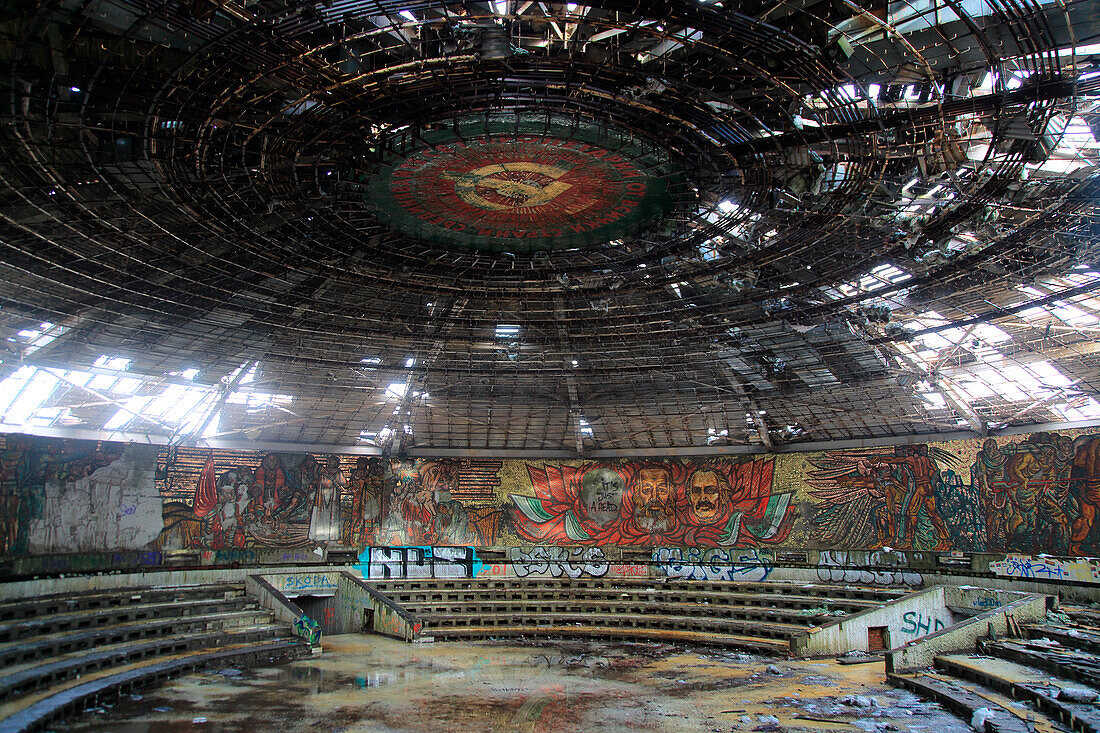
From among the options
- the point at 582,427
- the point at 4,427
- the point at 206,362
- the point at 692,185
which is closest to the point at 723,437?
the point at 582,427

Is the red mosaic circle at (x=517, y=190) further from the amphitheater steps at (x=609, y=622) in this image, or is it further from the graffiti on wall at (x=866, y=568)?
the graffiti on wall at (x=866, y=568)

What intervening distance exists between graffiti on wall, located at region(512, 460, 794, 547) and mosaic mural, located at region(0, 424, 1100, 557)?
68 millimetres

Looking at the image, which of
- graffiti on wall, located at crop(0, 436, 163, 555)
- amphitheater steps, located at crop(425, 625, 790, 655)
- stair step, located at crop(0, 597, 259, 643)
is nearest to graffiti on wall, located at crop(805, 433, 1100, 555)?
amphitheater steps, located at crop(425, 625, 790, 655)

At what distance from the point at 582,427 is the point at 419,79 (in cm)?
2609

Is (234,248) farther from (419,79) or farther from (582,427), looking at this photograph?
(582,427)

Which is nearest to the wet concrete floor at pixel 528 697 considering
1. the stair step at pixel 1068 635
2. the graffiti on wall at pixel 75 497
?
the stair step at pixel 1068 635

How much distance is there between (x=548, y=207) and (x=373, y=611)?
67.7ft

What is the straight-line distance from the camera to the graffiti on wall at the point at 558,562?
36844 mm

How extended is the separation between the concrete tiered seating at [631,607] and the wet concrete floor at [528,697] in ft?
9.66

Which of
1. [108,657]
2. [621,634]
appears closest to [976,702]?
[621,634]

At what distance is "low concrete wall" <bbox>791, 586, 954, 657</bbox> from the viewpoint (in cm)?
2575

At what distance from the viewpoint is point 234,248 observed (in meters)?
20.4

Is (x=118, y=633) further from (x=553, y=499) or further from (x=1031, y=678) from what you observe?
(x=1031, y=678)

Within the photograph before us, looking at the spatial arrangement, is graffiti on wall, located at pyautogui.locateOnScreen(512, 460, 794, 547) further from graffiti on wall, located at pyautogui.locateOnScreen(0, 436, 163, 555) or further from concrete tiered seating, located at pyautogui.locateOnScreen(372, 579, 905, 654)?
graffiti on wall, located at pyautogui.locateOnScreen(0, 436, 163, 555)
